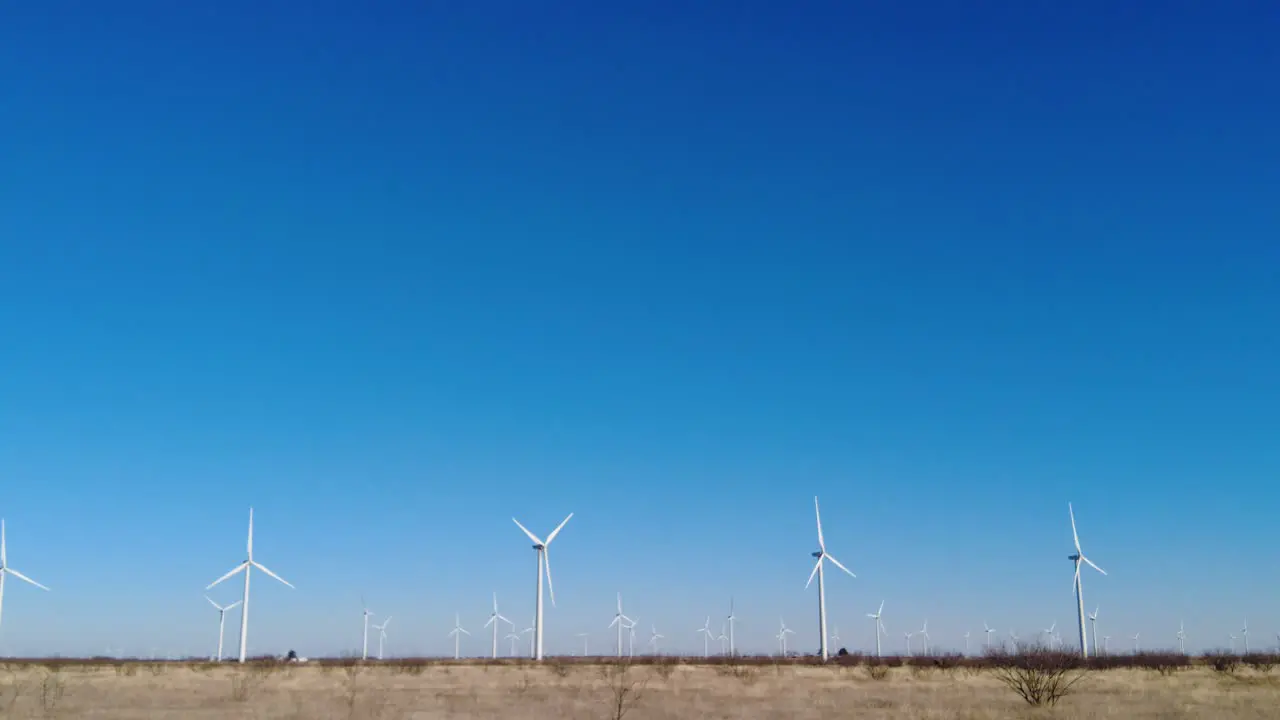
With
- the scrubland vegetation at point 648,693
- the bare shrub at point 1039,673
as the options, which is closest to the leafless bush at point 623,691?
the scrubland vegetation at point 648,693

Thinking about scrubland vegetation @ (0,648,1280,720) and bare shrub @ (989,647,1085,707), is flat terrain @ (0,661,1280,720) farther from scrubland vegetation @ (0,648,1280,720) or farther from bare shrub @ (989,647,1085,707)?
bare shrub @ (989,647,1085,707)

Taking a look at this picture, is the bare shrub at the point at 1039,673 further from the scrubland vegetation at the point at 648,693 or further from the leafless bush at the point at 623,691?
the leafless bush at the point at 623,691

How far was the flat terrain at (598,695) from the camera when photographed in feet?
137

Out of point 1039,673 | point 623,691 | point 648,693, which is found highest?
point 1039,673

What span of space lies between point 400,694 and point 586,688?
8798 mm

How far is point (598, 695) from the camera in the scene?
49.2 metres

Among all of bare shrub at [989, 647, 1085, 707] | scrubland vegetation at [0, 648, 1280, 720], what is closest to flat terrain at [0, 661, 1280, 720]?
scrubland vegetation at [0, 648, 1280, 720]

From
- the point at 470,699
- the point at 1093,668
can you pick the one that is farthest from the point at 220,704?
the point at 1093,668

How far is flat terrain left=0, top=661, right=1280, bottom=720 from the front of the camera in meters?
41.7

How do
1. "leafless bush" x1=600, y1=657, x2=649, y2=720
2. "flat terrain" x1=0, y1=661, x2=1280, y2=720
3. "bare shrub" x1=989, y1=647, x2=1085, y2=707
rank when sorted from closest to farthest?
"leafless bush" x1=600, y1=657, x2=649, y2=720 < "flat terrain" x1=0, y1=661, x2=1280, y2=720 < "bare shrub" x1=989, y1=647, x2=1085, y2=707

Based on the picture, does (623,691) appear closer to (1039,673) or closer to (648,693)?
(648,693)

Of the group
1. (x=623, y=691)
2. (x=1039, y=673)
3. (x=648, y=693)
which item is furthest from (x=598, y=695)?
(x=1039, y=673)

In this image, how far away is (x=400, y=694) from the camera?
4956 cm

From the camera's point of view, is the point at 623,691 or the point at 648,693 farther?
the point at 648,693
